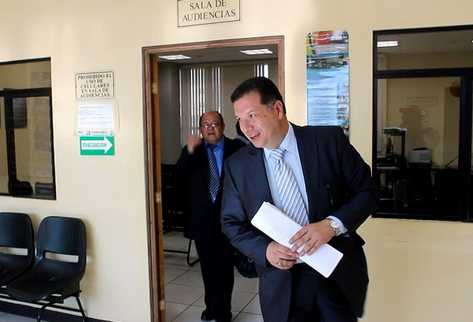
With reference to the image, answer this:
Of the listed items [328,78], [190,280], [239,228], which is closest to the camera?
[239,228]

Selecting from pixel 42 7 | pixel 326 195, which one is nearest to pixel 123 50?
pixel 42 7

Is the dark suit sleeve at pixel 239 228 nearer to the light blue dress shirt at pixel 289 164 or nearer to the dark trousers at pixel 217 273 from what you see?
the light blue dress shirt at pixel 289 164

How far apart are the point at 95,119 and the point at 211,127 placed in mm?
901

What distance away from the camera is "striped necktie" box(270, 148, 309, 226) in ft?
5.86

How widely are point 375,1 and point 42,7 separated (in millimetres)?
2633

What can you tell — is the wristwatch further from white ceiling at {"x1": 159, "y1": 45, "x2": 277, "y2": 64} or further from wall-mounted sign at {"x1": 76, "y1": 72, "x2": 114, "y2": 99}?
white ceiling at {"x1": 159, "y1": 45, "x2": 277, "y2": 64}

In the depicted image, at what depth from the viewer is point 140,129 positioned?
3631 mm

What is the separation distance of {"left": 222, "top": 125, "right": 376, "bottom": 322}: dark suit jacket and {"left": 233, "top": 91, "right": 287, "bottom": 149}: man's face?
0.29ft

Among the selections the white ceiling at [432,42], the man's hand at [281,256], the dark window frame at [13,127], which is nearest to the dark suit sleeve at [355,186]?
the man's hand at [281,256]

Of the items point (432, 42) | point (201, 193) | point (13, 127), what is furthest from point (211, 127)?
point (13, 127)

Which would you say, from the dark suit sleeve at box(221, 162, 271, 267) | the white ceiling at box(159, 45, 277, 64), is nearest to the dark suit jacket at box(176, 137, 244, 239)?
the dark suit sleeve at box(221, 162, 271, 267)

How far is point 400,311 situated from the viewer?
9.95 feet

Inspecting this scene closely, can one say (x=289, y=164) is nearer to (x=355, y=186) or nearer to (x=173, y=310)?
(x=355, y=186)

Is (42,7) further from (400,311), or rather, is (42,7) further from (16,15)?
(400,311)
